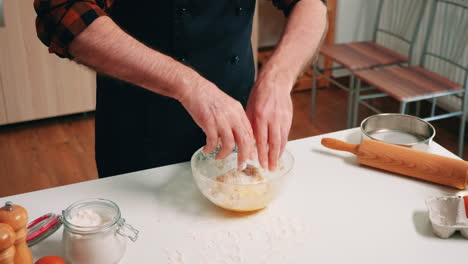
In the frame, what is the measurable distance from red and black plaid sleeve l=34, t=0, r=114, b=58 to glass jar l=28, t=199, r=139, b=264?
1.03 feet

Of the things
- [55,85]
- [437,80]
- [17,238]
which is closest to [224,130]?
[17,238]

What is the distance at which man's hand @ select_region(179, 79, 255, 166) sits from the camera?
0.96 m

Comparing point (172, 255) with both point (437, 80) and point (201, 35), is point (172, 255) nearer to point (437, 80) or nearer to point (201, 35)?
point (201, 35)

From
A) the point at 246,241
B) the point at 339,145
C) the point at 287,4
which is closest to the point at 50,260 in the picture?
the point at 246,241

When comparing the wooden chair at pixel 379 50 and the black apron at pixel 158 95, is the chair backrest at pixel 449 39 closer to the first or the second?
the wooden chair at pixel 379 50

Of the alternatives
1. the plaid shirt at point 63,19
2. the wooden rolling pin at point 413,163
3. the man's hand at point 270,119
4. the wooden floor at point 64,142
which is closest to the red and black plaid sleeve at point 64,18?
the plaid shirt at point 63,19

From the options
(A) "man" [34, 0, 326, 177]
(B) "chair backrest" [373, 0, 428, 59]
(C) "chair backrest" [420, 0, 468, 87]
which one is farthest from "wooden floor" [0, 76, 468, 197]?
(A) "man" [34, 0, 326, 177]

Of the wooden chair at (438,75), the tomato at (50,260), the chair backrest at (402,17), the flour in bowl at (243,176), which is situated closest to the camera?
the tomato at (50,260)

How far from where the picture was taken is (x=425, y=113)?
328 centimetres

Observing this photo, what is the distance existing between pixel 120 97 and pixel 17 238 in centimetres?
63

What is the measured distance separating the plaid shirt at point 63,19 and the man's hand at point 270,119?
352 millimetres

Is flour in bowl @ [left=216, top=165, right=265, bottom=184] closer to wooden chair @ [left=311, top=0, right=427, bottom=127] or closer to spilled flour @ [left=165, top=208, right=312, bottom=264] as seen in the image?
spilled flour @ [left=165, top=208, right=312, bottom=264]

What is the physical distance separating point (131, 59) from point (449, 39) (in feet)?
7.85

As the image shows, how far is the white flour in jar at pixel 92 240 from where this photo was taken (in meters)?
0.86
